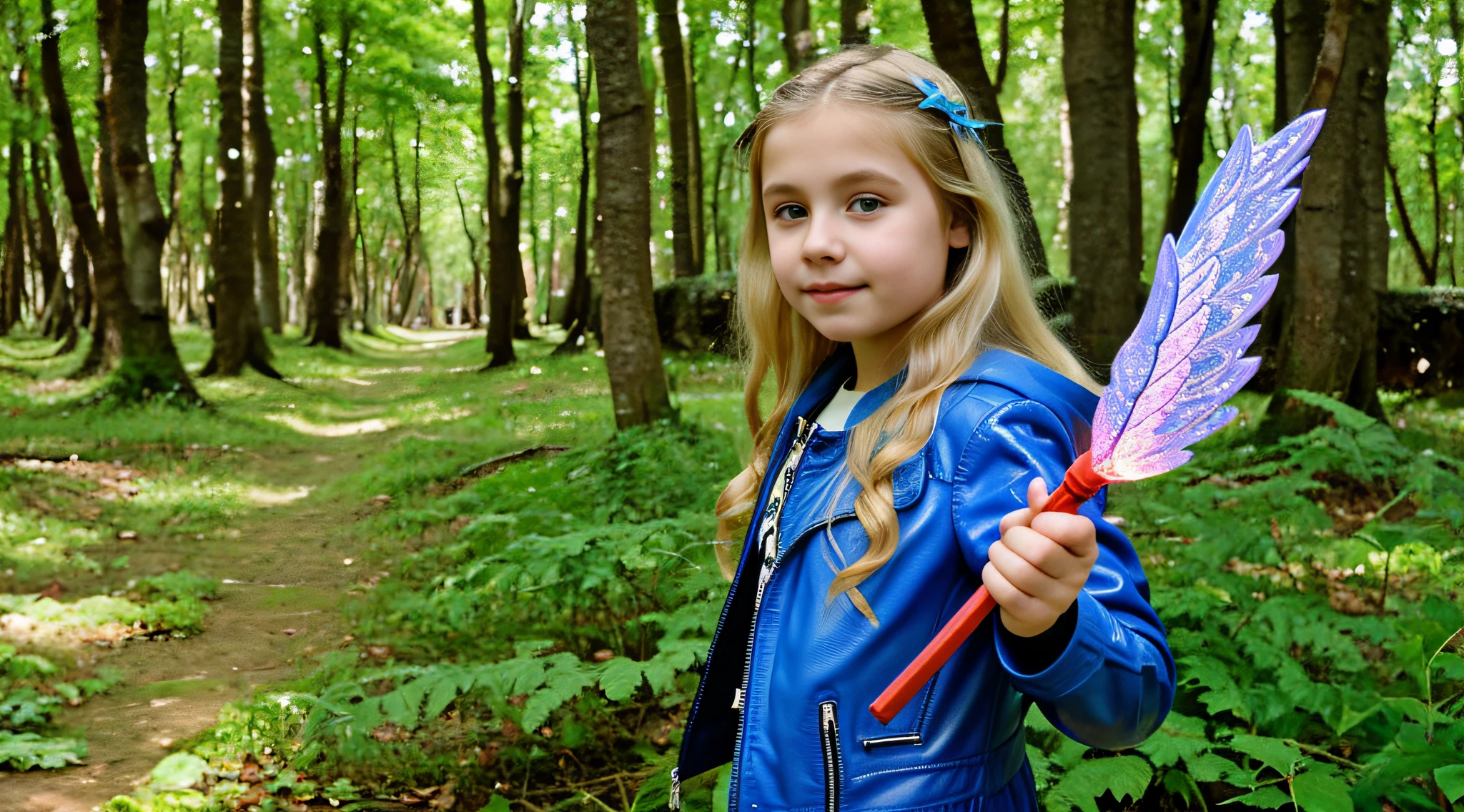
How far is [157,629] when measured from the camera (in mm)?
5453

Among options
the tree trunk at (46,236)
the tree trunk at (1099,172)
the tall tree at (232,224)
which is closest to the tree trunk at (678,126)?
the tall tree at (232,224)

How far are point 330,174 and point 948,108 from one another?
20900 millimetres

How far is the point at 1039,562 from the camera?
3.87ft

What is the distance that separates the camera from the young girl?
53.4 inches

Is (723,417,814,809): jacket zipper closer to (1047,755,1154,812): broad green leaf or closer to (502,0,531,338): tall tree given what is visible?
(1047,755,1154,812): broad green leaf

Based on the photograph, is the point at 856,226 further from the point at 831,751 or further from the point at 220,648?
the point at 220,648

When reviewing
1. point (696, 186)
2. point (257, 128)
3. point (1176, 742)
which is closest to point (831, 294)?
point (1176, 742)

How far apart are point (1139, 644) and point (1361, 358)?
7554 mm

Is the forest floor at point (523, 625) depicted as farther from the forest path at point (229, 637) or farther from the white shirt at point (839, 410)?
the white shirt at point (839, 410)

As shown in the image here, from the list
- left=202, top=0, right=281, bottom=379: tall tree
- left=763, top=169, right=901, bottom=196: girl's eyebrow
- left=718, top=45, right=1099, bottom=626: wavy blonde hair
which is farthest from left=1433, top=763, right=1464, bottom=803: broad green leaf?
left=202, top=0, right=281, bottom=379: tall tree

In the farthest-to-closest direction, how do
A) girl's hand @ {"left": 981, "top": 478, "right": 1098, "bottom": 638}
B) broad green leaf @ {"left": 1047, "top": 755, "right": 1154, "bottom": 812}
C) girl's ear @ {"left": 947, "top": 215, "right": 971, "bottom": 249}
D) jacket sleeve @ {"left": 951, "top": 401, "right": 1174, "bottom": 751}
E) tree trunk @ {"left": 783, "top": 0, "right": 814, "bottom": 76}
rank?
tree trunk @ {"left": 783, "top": 0, "right": 814, "bottom": 76}
broad green leaf @ {"left": 1047, "top": 755, "right": 1154, "bottom": 812}
girl's ear @ {"left": 947, "top": 215, "right": 971, "bottom": 249}
jacket sleeve @ {"left": 951, "top": 401, "right": 1174, "bottom": 751}
girl's hand @ {"left": 981, "top": 478, "right": 1098, "bottom": 638}

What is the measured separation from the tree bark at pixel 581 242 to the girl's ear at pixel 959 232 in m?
16.4

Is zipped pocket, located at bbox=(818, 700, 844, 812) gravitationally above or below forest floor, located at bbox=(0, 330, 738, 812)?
above

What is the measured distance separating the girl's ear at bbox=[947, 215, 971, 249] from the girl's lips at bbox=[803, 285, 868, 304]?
199 mm
